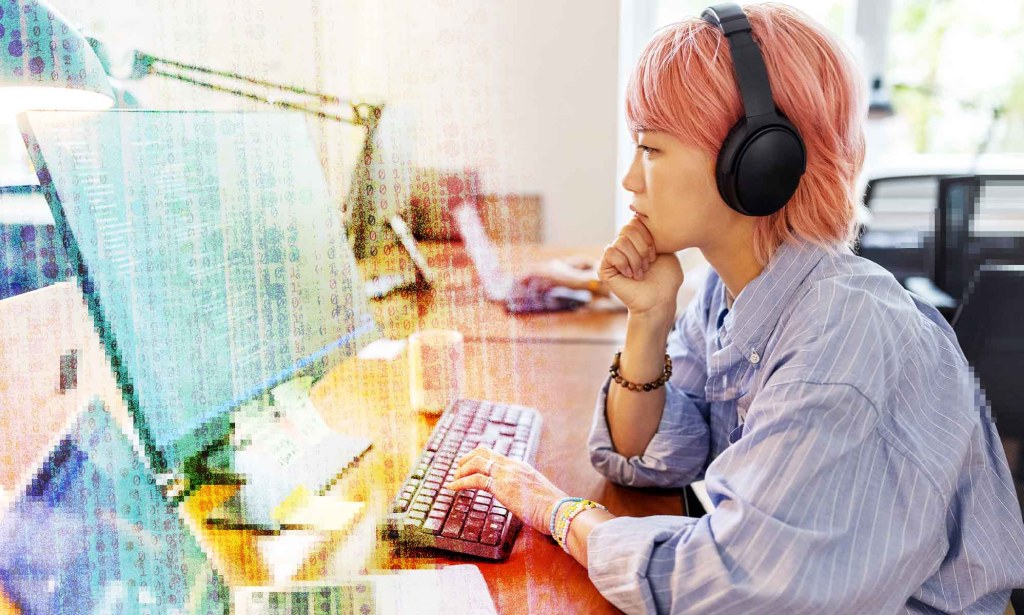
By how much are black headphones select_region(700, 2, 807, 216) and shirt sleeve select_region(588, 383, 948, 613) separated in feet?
0.60

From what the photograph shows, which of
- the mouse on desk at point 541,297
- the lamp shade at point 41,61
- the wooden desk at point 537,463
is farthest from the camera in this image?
the mouse on desk at point 541,297

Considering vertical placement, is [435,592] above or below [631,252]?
below

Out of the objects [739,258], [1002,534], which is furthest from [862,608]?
[739,258]

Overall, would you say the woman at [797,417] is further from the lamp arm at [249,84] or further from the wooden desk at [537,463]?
the lamp arm at [249,84]

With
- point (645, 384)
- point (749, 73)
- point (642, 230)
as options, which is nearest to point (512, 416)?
point (645, 384)

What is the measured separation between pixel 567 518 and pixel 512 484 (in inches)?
2.6

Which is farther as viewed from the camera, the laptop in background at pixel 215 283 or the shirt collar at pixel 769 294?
the shirt collar at pixel 769 294

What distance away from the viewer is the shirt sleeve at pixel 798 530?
56 cm

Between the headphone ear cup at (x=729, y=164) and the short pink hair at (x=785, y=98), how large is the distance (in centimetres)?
1

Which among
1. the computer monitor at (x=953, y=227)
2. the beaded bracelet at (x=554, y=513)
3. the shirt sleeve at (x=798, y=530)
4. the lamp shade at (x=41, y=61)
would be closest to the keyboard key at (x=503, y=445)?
the beaded bracelet at (x=554, y=513)

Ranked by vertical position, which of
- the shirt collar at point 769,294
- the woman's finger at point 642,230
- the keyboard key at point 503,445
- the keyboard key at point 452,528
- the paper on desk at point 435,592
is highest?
the woman's finger at point 642,230

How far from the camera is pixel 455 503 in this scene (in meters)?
0.72

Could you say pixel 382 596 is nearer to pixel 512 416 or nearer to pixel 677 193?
pixel 512 416

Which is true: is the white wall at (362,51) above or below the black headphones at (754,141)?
above
